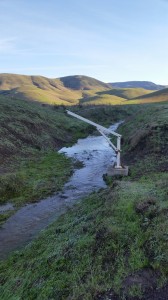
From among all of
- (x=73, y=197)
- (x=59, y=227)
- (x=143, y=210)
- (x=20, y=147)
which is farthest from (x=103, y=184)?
(x=20, y=147)

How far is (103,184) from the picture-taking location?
1183 inches

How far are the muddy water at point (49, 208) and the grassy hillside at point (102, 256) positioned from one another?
1687mm

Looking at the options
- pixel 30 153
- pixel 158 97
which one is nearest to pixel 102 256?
pixel 30 153

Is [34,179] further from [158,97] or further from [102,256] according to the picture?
[158,97]

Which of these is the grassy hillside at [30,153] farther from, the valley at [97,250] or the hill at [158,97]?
the hill at [158,97]

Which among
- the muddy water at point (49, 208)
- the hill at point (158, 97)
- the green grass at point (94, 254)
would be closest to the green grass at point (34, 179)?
the muddy water at point (49, 208)

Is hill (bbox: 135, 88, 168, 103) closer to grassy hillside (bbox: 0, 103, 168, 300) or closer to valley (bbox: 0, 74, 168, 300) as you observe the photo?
valley (bbox: 0, 74, 168, 300)

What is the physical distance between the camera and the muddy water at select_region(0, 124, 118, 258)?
62.8 feet

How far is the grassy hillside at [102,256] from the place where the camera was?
1122cm

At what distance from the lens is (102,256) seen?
12883 millimetres

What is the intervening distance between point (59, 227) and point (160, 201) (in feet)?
17.6

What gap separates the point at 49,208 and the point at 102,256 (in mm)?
11974

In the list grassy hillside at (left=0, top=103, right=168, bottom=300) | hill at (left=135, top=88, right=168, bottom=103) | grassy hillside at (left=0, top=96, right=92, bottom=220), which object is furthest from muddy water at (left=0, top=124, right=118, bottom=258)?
hill at (left=135, top=88, right=168, bottom=103)

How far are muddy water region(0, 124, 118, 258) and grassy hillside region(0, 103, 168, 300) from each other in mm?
1687
